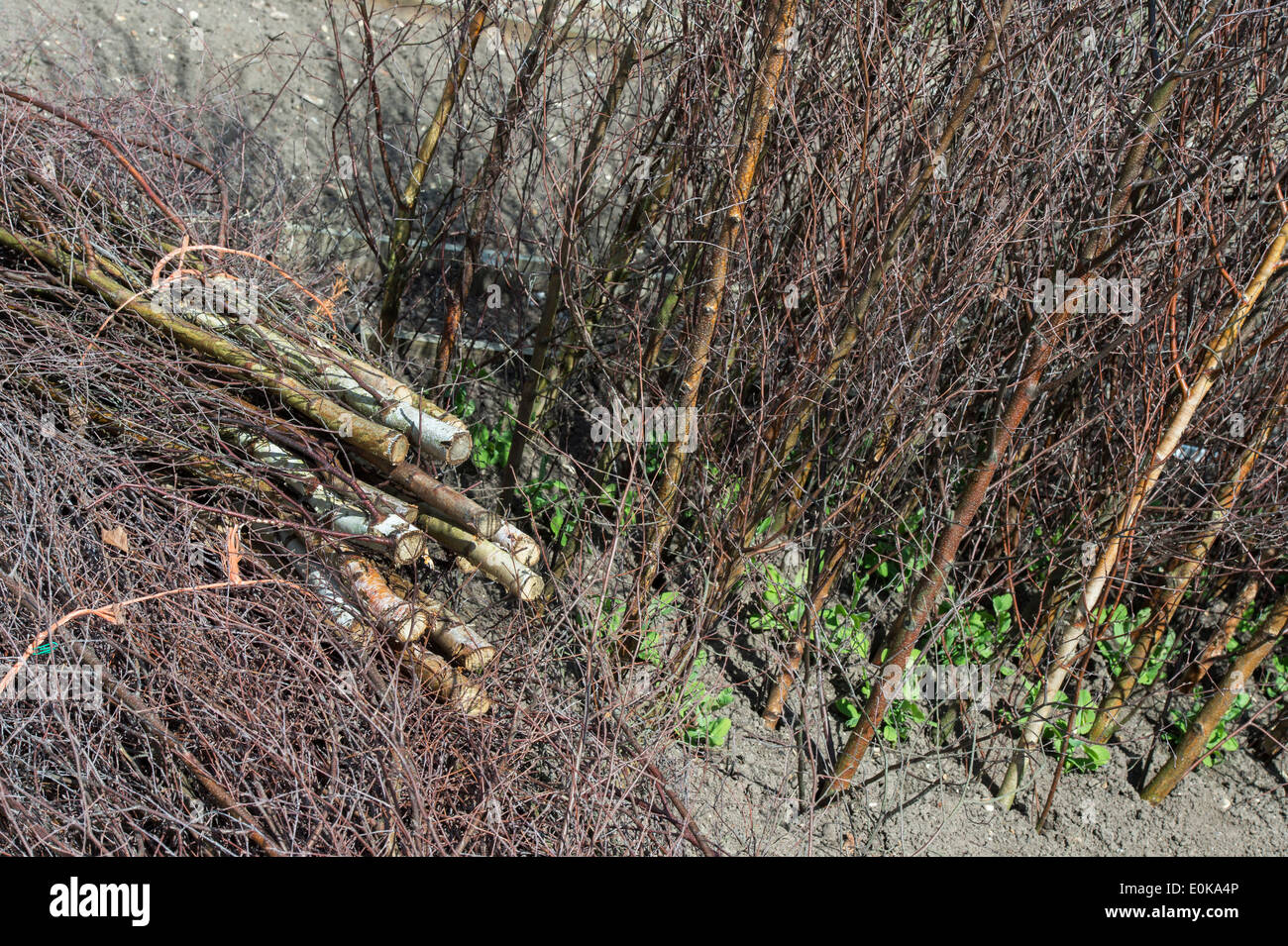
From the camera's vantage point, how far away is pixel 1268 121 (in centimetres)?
341

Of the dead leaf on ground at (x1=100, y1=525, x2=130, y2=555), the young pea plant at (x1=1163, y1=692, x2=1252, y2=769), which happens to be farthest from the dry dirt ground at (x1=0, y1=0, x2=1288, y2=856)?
the dead leaf on ground at (x1=100, y1=525, x2=130, y2=555)

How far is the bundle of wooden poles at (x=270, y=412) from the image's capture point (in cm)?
370

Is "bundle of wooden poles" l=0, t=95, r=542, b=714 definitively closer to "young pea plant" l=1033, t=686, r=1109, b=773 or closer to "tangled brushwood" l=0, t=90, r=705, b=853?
"tangled brushwood" l=0, t=90, r=705, b=853

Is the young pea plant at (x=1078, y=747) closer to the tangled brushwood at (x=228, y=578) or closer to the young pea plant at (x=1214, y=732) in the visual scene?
the young pea plant at (x=1214, y=732)

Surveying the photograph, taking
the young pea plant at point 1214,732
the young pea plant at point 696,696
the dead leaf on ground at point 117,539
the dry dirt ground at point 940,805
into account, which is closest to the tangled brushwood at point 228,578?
the dead leaf on ground at point 117,539

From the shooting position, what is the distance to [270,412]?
3.84 m

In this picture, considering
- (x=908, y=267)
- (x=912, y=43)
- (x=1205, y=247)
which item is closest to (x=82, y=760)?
(x=908, y=267)

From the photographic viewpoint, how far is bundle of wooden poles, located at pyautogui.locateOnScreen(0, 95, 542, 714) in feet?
12.1

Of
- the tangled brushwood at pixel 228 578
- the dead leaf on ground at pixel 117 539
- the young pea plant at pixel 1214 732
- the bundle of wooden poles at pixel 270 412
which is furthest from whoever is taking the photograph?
the young pea plant at pixel 1214 732

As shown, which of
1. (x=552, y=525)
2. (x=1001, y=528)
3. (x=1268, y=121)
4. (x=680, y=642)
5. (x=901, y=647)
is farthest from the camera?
(x=552, y=525)

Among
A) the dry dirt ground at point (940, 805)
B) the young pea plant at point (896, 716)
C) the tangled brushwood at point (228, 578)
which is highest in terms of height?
the tangled brushwood at point (228, 578)

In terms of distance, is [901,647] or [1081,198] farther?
[901,647]
